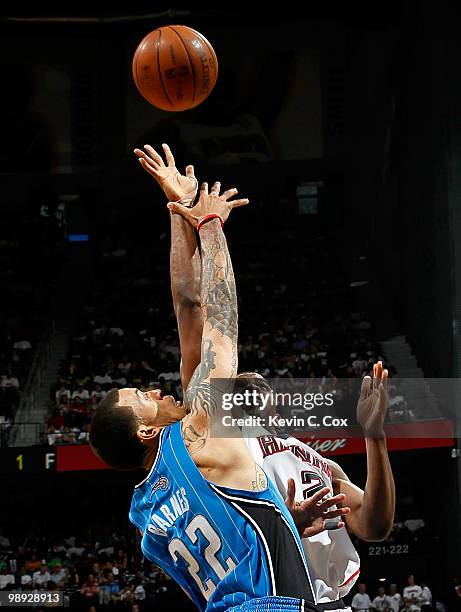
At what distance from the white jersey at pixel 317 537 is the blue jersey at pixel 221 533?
2.25ft

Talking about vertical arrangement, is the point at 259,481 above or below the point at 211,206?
below

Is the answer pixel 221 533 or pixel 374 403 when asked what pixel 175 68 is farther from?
pixel 221 533

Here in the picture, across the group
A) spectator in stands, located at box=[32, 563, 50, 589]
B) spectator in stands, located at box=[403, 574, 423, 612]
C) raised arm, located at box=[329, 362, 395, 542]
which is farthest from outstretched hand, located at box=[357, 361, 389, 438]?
spectator in stands, located at box=[32, 563, 50, 589]

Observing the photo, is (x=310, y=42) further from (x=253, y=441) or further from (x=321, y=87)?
(x=253, y=441)

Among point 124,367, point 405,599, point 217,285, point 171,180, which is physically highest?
point 171,180

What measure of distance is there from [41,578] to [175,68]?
8.43m

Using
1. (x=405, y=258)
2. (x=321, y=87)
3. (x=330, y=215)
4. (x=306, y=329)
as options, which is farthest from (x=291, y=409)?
(x=321, y=87)

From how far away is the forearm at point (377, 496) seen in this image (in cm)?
312

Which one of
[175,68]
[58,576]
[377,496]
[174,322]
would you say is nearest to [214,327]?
[377,496]

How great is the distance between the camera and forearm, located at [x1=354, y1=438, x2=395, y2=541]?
10.2 ft

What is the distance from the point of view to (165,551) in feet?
10.3

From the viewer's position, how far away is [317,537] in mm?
3717

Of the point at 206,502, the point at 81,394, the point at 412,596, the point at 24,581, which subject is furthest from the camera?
the point at 81,394

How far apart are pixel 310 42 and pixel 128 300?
22.6ft
